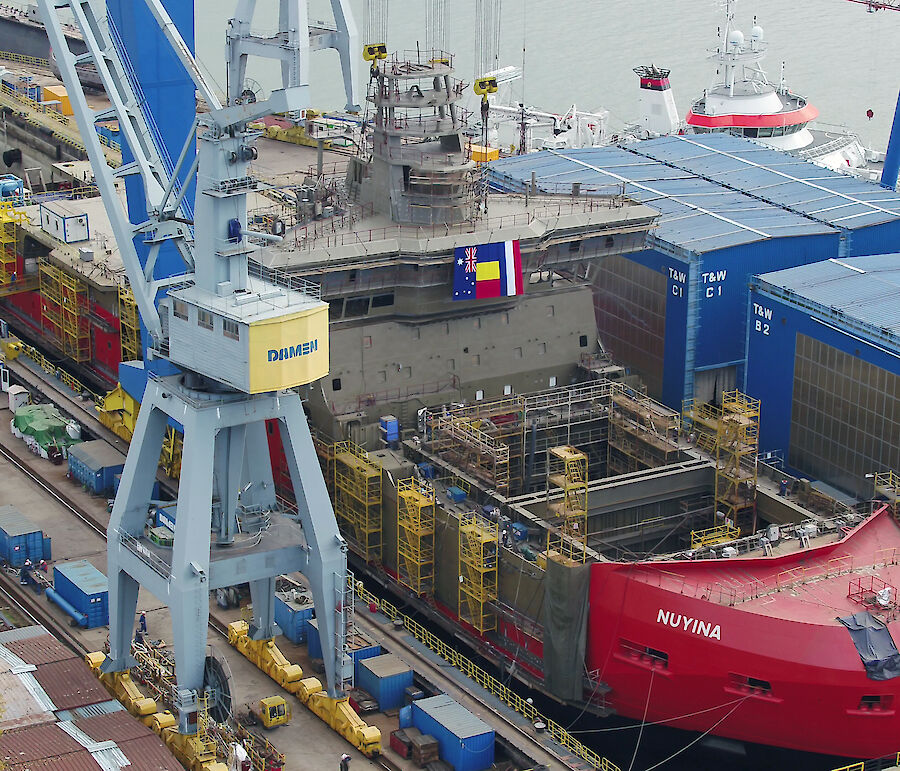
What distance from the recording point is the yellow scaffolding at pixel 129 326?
5478 centimetres

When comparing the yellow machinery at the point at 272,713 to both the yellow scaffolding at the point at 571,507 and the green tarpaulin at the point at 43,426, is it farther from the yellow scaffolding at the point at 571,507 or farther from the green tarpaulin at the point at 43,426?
the green tarpaulin at the point at 43,426

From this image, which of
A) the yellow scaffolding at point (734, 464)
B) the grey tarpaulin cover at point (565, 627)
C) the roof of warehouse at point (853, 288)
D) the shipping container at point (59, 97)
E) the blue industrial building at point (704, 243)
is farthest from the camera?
the shipping container at point (59, 97)

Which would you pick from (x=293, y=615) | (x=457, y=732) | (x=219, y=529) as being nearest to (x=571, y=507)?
(x=457, y=732)

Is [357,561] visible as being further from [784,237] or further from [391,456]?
[784,237]

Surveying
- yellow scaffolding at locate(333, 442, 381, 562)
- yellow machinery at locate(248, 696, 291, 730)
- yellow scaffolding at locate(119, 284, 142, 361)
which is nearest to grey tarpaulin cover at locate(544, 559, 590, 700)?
yellow machinery at locate(248, 696, 291, 730)

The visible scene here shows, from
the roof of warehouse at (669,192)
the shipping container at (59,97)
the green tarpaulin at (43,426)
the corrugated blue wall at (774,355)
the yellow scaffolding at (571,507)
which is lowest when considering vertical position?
the green tarpaulin at (43,426)

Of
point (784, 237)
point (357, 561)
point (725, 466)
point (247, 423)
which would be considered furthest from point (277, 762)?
point (784, 237)

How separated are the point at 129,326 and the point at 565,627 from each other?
67.3 ft

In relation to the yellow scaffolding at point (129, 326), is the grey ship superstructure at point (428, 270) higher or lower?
higher

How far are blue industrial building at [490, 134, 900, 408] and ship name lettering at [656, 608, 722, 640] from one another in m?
11.8

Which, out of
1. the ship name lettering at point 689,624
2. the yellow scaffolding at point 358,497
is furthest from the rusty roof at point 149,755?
the ship name lettering at point 689,624

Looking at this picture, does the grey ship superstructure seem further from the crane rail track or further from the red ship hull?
the red ship hull

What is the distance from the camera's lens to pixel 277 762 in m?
36.8

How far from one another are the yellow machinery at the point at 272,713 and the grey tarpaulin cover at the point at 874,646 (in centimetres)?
1197
